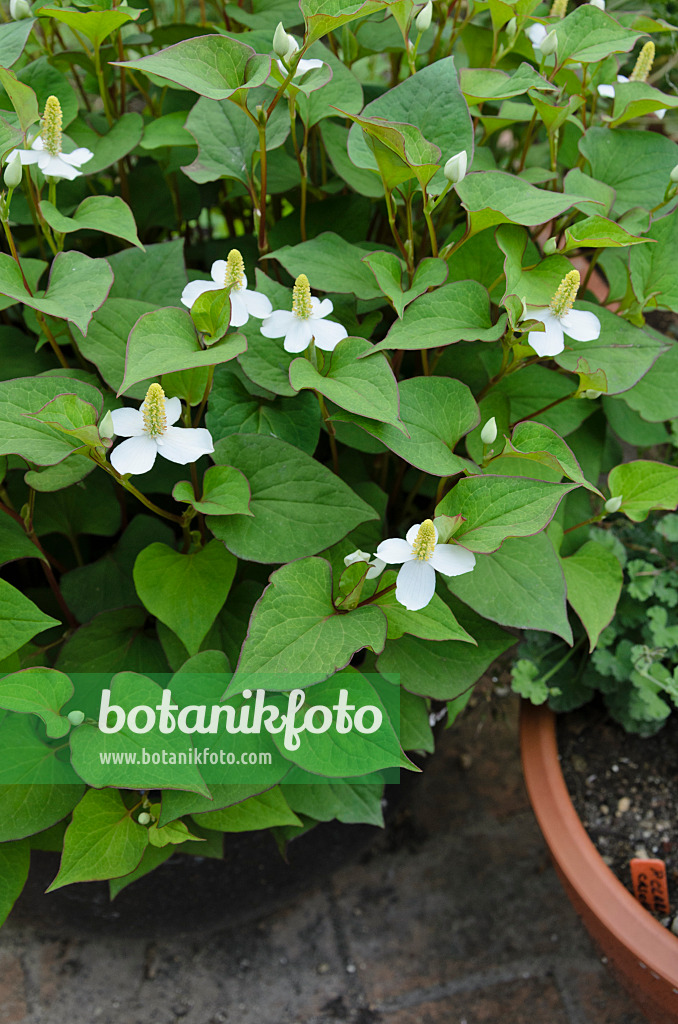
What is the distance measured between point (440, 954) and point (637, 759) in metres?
0.39

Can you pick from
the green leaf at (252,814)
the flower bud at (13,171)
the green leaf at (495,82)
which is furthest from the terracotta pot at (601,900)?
the flower bud at (13,171)

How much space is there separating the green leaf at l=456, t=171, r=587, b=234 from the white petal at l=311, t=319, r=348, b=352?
14 cm

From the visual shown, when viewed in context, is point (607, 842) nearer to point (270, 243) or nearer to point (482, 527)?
point (482, 527)

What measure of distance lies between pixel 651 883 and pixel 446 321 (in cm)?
64

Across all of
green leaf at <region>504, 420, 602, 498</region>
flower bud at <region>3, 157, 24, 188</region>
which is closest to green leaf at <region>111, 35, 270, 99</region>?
flower bud at <region>3, 157, 24, 188</region>

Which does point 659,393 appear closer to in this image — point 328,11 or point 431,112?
point 431,112

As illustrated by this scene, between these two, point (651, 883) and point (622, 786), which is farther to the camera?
point (622, 786)

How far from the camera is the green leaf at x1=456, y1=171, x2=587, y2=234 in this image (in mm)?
628

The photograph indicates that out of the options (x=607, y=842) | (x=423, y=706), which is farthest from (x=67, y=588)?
(x=607, y=842)

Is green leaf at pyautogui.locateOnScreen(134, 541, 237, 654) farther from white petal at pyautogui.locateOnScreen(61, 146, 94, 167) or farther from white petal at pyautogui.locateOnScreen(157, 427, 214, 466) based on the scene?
white petal at pyautogui.locateOnScreen(61, 146, 94, 167)

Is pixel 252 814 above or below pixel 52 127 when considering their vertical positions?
below

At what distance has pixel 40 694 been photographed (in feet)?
1.94

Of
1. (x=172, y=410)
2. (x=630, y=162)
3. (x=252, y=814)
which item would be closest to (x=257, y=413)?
(x=172, y=410)

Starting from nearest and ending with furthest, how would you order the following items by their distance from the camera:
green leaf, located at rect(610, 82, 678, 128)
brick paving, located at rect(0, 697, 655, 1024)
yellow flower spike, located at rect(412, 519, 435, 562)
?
yellow flower spike, located at rect(412, 519, 435, 562), green leaf, located at rect(610, 82, 678, 128), brick paving, located at rect(0, 697, 655, 1024)
